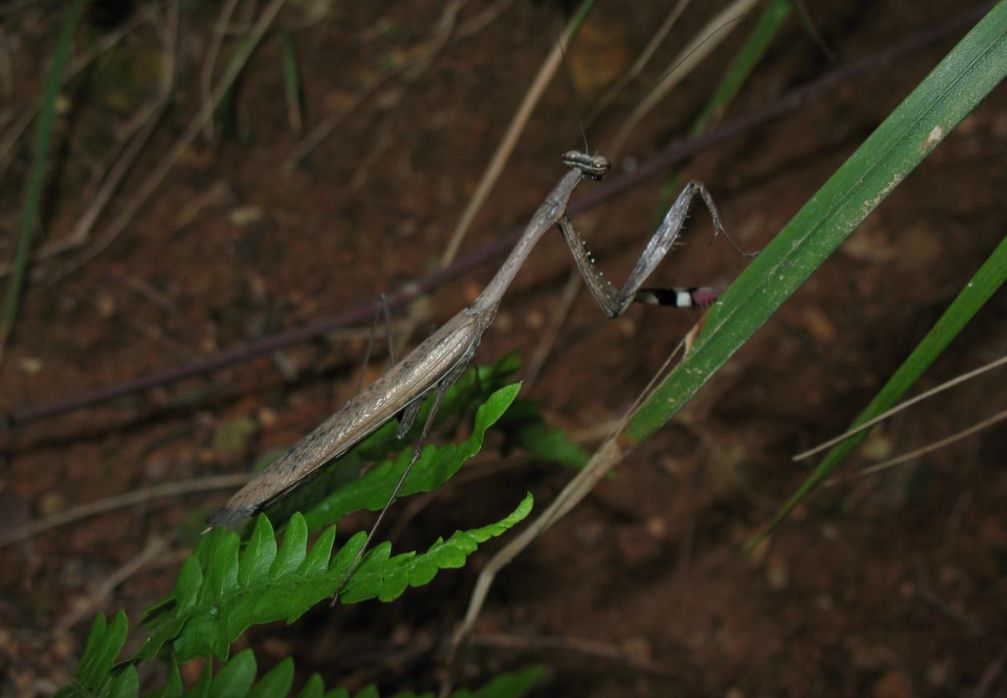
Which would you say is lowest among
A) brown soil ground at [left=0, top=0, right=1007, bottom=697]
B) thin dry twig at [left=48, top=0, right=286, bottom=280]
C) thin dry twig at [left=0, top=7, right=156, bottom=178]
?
brown soil ground at [left=0, top=0, right=1007, bottom=697]

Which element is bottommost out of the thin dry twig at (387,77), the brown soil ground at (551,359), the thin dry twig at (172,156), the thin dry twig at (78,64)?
the brown soil ground at (551,359)

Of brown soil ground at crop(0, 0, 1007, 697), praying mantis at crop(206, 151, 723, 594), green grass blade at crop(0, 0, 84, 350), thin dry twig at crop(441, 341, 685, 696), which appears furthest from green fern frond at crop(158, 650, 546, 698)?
green grass blade at crop(0, 0, 84, 350)

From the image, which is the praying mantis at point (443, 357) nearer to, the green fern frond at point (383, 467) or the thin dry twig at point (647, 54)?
the green fern frond at point (383, 467)

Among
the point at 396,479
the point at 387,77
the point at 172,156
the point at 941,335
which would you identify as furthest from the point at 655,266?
the point at 172,156

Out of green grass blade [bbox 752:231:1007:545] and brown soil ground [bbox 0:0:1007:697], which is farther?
brown soil ground [bbox 0:0:1007:697]

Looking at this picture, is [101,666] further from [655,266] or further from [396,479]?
[655,266]

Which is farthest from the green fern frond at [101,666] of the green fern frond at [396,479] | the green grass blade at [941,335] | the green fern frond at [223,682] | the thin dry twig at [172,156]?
the thin dry twig at [172,156]

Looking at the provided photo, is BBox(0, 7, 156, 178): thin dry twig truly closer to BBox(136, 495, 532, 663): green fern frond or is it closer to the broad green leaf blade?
BBox(136, 495, 532, 663): green fern frond

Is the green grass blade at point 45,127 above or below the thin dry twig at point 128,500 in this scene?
above
